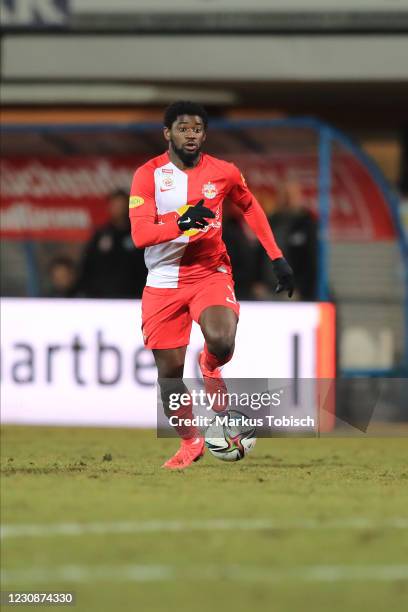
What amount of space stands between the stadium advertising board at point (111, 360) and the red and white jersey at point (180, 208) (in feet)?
13.2

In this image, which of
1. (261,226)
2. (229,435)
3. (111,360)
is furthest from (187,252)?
(111,360)

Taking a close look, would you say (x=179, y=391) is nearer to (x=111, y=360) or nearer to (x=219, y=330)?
(x=219, y=330)

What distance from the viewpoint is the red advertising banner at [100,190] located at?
595 inches

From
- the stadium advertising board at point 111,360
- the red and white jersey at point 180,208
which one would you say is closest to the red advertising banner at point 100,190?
the stadium advertising board at point 111,360

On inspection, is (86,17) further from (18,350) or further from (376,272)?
(18,350)

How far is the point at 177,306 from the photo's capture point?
30.5 feet

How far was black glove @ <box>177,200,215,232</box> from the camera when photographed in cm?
877

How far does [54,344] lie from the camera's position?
44.2 ft

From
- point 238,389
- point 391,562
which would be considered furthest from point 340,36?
point 391,562

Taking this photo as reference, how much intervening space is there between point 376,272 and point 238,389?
6890 millimetres

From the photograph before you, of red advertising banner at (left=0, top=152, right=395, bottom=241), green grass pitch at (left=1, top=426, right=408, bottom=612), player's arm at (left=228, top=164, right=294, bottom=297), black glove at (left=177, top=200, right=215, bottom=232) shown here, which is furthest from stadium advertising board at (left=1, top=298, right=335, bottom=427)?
black glove at (left=177, top=200, right=215, bottom=232)

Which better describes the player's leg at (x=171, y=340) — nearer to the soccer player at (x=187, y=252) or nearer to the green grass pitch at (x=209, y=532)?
the soccer player at (x=187, y=252)

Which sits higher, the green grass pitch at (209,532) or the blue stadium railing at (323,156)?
the blue stadium railing at (323,156)

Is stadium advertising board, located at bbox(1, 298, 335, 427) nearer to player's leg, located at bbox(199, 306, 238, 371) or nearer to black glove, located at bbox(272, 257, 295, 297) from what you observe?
black glove, located at bbox(272, 257, 295, 297)
